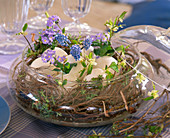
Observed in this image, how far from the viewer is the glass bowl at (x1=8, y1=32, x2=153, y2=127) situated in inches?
20.8

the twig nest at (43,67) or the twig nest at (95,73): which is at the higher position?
the twig nest at (95,73)

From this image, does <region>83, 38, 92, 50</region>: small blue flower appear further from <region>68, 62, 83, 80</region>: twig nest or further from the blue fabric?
the blue fabric

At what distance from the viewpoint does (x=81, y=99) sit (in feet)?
1.73

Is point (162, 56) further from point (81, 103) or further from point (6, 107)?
point (6, 107)

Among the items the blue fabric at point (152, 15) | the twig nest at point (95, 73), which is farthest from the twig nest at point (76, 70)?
the blue fabric at point (152, 15)

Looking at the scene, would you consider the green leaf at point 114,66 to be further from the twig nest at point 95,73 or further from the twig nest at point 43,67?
the twig nest at point 43,67

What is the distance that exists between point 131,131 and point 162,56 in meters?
0.20

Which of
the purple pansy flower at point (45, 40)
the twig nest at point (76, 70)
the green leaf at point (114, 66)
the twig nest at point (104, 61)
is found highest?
the purple pansy flower at point (45, 40)

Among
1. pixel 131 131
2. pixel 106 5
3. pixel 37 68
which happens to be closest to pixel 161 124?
pixel 131 131

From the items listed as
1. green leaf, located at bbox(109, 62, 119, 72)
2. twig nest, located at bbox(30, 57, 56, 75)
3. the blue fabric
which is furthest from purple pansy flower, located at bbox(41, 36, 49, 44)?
the blue fabric

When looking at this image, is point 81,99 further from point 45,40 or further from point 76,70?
point 45,40

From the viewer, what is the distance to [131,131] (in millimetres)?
543

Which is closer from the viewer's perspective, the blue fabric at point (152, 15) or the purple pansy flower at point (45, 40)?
the purple pansy flower at point (45, 40)

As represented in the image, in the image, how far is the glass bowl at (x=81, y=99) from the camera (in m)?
0.53
